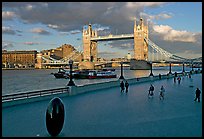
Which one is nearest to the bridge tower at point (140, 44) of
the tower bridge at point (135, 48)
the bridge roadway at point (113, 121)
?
the tower bridge at point (135, 48)

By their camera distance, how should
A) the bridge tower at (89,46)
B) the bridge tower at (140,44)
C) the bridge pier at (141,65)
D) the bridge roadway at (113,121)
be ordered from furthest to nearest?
1. the bridge tower at (89,46)
2. the bridge tower at (140,44)
3. the bridge pier at (141,65)
4. the bridge roadway at (113,121)

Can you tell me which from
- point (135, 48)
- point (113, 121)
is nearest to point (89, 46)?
point (135, 48)

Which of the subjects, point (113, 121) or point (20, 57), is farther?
point (20, 57)

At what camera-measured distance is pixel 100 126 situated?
6.96 meters

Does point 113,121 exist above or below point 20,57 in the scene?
below

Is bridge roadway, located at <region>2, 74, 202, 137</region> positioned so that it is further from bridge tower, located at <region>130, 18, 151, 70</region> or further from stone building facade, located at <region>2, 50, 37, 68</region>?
stone building facade, located at <region>2, 50, 37, 68</region>

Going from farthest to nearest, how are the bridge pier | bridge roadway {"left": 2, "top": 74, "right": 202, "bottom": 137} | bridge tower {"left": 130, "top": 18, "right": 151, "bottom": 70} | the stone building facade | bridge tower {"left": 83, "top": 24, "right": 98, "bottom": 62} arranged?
1. the stone building facade
2. bridge tower {"left": 83, "top": 24, "right": 98, "bottom": 62}
3. bridge tower {"left": 130, "top": 18, "right": 151, "bottom": 70}
4. the bridge pier
5. bridge roadway {"left": 2, "top": 74, "right": 202, "bottom": 137}

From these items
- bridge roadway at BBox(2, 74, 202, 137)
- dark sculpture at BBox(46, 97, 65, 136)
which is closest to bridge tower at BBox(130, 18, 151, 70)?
bridge roadway at BBox(2, 74, 202, 137)

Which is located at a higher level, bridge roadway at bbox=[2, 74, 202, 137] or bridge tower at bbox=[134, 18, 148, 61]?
bridge tower at bbox=[134, 18, 148, 61]

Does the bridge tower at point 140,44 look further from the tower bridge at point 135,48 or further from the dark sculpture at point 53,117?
the dark sculpture at point 53,117

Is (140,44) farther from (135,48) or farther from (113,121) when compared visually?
(113,121)

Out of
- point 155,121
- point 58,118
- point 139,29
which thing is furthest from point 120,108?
point 139,29

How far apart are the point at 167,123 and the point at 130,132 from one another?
1453mm

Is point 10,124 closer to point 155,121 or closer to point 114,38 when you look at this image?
point 155,121
